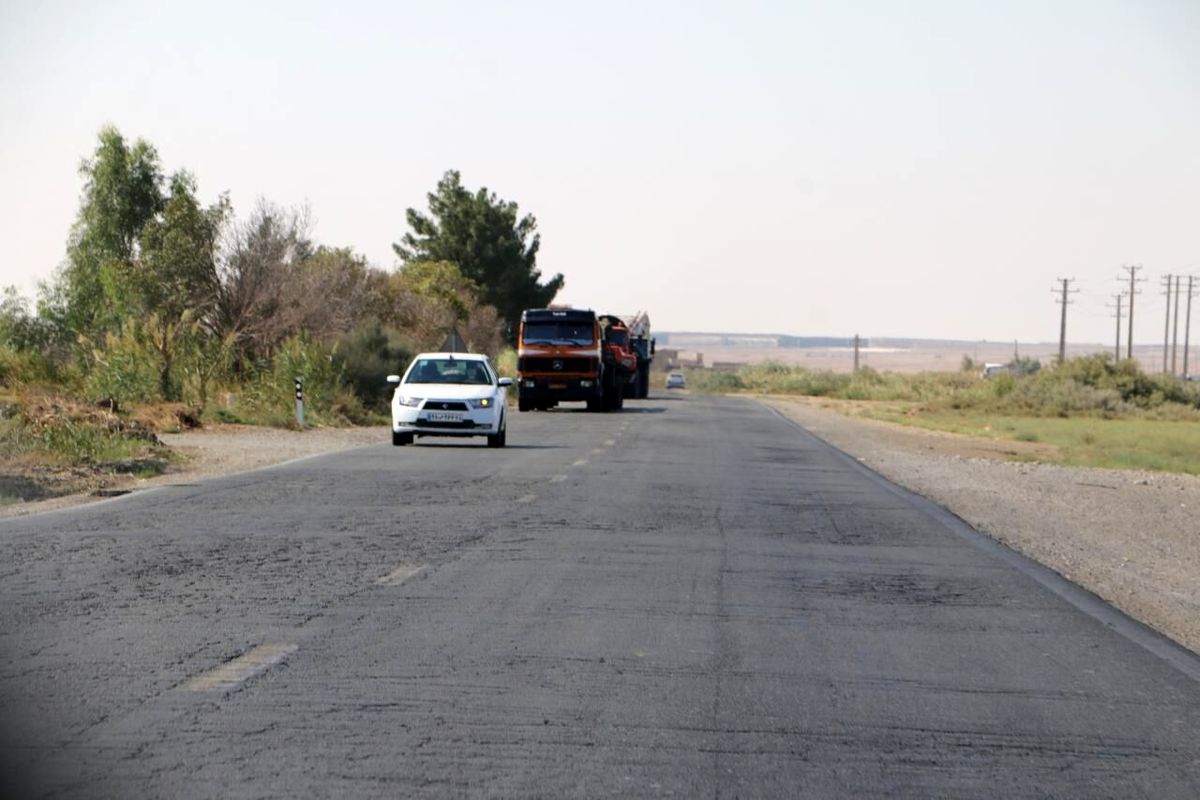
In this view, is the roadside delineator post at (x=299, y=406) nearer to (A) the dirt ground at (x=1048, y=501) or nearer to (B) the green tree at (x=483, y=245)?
(A) the dirt ground at (x=1048, y=501)

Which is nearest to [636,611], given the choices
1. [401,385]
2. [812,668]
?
[812,668]

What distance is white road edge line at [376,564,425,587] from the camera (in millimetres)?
11125

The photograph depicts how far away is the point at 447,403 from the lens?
28250mm

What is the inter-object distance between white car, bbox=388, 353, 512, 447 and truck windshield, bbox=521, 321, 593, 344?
1977cm

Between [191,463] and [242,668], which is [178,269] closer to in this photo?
[191,463]

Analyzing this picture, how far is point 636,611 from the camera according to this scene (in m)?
10.2

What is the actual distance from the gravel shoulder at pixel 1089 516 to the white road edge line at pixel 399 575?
5178 millimetres

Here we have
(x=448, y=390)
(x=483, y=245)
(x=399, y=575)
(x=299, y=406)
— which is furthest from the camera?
(x=483, y=245)

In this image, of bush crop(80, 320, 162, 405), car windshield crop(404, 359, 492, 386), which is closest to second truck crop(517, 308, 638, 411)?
bush crop(80, 320, 162, 405)

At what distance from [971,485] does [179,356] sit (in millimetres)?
20742

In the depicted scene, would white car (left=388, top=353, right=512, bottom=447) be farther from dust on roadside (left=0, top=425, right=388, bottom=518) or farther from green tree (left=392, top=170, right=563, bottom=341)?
green tree (left=392, top=170, right=563, bottom=341)

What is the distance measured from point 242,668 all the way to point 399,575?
359cm

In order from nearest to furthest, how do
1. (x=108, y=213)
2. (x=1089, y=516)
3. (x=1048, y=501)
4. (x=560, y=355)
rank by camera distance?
(x=1089, y=516) < (x=1048, y=501) < (x=560, y=355) < (x=108, y=213)

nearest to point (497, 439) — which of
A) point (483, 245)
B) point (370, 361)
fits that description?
Answer: point (370, 361)
